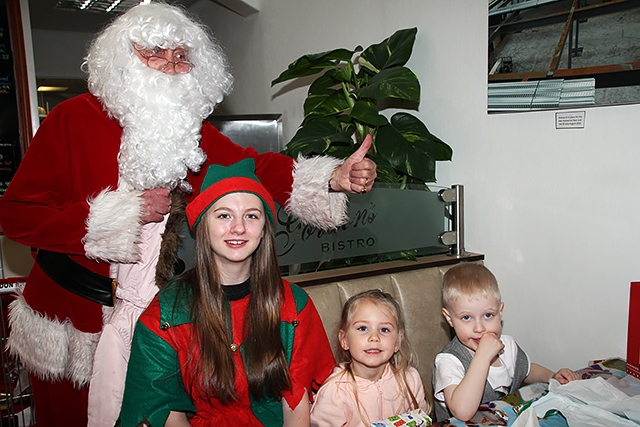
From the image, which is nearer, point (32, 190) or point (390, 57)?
point (32, 190)

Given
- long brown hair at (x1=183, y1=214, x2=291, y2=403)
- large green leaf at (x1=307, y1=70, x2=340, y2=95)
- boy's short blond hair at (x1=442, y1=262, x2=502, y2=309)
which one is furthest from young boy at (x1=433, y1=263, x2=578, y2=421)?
large green leaf at (x1=307, y1=70, x2=340, y2=95)

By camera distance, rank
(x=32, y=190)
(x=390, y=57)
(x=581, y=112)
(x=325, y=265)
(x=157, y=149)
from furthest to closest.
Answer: (x=390, y=57), (x=325, y=265), (x=581, y=112), (x=157, y=149), (x=32, y=190)

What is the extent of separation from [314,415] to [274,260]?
50 cm

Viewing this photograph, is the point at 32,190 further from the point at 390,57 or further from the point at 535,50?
the point at 535,50

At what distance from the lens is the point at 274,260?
161 cm

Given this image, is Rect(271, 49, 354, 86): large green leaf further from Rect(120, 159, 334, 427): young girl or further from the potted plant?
Rect(120, 159, 334, 427): young girl

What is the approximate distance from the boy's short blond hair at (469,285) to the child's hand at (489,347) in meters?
0.14

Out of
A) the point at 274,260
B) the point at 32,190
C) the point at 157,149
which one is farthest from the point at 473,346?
the point at 32,190

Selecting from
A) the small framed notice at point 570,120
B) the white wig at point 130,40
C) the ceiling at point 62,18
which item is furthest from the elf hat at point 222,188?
the ceiling at point 62,18

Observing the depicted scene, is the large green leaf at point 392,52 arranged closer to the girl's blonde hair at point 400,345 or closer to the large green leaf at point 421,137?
the large green leaf at point 421,137

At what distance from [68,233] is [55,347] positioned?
15.2 inches

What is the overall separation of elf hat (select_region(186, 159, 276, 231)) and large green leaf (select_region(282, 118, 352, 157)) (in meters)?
0.90

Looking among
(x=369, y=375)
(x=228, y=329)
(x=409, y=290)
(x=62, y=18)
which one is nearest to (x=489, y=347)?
(x=369, y=375)

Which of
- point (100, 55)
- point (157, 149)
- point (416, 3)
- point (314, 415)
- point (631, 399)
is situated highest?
point (416, 3)
